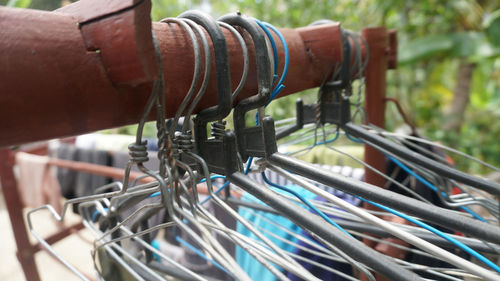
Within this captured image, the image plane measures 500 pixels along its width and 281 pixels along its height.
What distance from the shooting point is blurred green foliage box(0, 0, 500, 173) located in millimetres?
1794

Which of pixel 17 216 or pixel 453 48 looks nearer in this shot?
pixel 17 216

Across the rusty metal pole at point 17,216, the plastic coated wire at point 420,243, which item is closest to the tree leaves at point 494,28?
the plastic coated wire at point 420,243

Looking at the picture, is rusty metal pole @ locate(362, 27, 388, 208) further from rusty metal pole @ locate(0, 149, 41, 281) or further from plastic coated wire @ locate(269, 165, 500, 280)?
rusty metal pole @ locate(0, 149, 41, 281)

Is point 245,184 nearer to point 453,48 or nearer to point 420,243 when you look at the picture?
point 420,243

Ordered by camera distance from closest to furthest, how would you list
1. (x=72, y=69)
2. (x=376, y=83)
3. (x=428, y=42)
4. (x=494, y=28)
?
(x=72, y=69)
(x=376, y=83)
(x=494, y=28)
(x=428, y=42)

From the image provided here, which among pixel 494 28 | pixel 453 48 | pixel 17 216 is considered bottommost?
pixel 17 216

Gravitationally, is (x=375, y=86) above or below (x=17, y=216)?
above

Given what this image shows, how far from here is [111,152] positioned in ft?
3.30

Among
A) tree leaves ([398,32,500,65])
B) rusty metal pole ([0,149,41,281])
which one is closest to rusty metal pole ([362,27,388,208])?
rusty metal pole ([0,149,41,281])

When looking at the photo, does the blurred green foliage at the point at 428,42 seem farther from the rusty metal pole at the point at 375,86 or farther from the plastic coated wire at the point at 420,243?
the plastic coated wire at the point at 420,243

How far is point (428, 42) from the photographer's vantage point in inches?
76.8

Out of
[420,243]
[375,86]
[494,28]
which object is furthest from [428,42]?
[420,243]

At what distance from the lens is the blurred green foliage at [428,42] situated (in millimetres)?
1794

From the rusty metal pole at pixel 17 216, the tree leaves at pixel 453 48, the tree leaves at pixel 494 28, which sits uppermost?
the tree leaves at pixel 494 28
